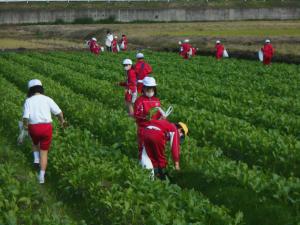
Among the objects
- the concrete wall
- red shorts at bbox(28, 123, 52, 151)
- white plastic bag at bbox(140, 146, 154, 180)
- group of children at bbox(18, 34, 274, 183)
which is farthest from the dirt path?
white plastic bag at bbox(140, 146, 154, 180)

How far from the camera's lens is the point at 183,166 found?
11.0 meters

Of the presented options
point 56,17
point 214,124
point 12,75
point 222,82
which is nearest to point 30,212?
point 214,124

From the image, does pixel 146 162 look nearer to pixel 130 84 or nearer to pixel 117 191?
pixel 117 191

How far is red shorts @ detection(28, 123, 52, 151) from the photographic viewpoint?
10562 millimetres

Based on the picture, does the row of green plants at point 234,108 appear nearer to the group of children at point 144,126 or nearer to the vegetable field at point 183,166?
the vegetable field at point 183,166

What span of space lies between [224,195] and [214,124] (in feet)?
15.7

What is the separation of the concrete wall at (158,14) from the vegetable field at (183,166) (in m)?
72.7

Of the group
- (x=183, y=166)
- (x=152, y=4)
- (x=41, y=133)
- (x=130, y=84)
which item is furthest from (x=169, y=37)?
(x=41, y=133)

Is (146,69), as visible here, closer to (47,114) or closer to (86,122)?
(86,122)

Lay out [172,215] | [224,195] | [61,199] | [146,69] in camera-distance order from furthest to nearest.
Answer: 1. [146,69]
2. [61,199]
3. [224,195]
4. [172,215]

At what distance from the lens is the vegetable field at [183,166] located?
329 inches

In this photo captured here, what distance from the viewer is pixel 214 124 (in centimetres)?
1398

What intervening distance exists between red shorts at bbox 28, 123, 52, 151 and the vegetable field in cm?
62

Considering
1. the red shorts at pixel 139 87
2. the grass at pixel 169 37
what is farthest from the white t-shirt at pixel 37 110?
the grass at pixel 169 37
